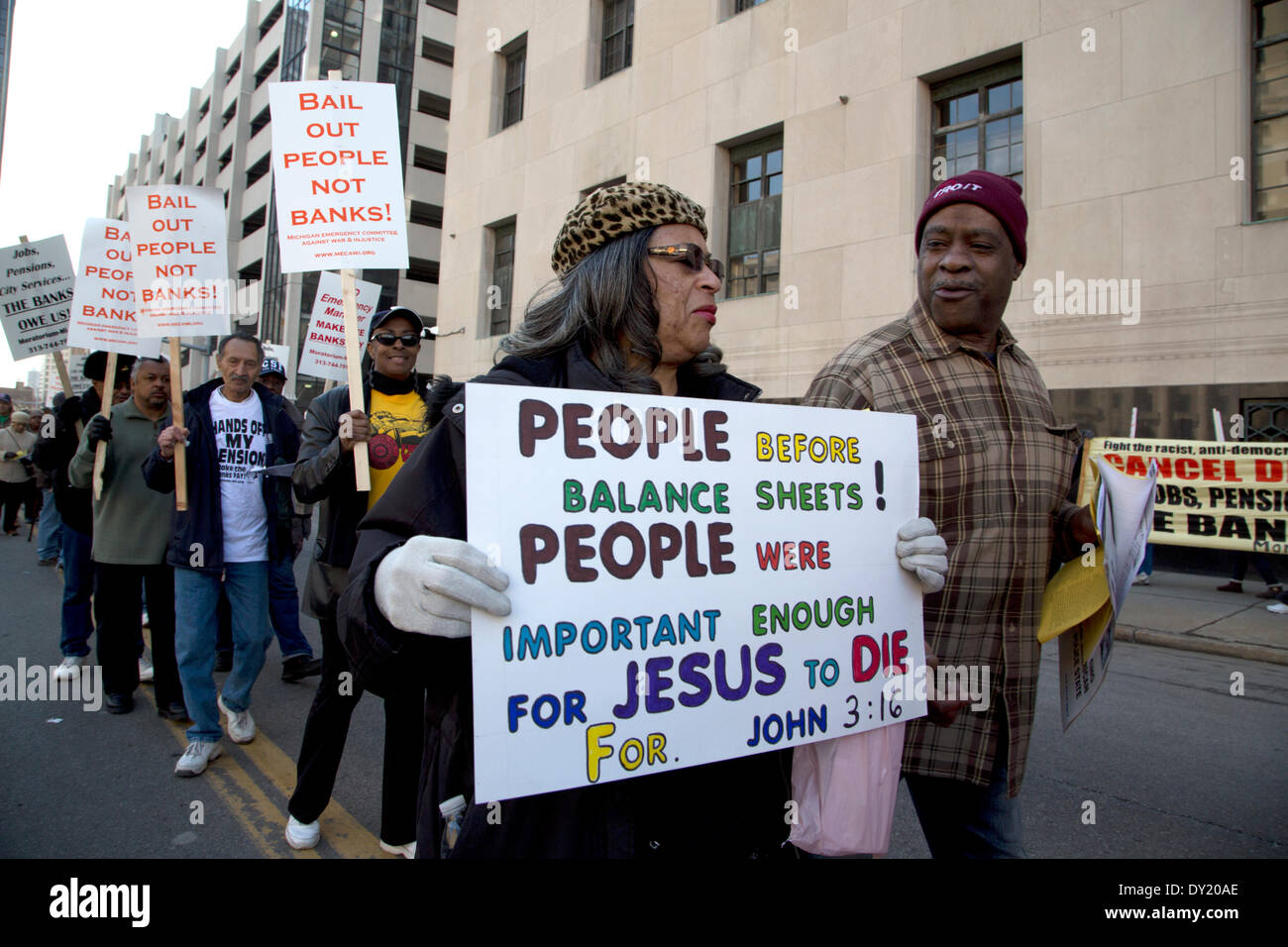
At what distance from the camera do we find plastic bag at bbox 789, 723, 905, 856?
1.56m

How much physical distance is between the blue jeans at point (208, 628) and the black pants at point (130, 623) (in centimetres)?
63

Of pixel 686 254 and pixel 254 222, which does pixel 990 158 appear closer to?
pixel 686 254

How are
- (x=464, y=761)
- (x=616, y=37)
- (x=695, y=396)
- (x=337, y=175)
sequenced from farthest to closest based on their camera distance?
(x=616, y=37) → (x=337, y=175) → (x=695, y=396) → (x=464, y=761)

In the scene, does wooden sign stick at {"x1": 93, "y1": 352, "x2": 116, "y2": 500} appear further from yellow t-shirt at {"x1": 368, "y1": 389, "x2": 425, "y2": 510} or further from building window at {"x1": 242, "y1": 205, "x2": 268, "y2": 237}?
building window at {"x1": 242, "y1": 205, "x2": 268, "y2": 237}

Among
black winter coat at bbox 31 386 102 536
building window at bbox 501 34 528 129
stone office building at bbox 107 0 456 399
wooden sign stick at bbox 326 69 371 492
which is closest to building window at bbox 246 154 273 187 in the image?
stone office building at bbox 107 0 456 399

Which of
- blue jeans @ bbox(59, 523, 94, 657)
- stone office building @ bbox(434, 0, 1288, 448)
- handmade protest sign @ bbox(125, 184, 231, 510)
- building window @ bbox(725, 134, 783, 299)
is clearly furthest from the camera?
building window @ bbox(725, 134, 783, 299)

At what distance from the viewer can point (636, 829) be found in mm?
1431

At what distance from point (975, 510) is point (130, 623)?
4865 millimetres

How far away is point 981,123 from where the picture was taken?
1125 cm

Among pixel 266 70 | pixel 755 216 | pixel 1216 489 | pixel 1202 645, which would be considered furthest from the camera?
pixel 266 70

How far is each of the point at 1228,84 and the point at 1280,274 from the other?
239cm

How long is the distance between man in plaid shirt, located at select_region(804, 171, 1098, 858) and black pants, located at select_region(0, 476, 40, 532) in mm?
14699

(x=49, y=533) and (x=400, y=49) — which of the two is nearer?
(x=49, y=533)

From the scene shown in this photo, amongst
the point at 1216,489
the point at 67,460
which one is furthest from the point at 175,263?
the point at 1216,489
